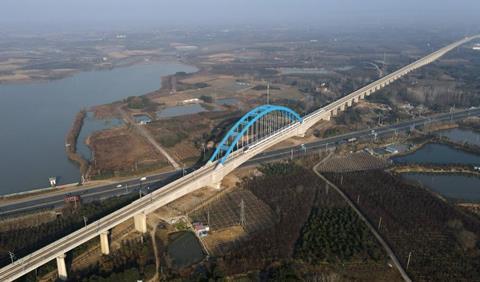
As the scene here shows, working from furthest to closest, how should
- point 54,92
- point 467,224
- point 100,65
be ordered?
point 100,65 < point 54,92 < point 467,224

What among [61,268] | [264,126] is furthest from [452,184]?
[61,268]

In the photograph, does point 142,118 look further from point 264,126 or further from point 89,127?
point 264,126

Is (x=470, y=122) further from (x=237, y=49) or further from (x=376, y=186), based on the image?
(x=237, y=49)

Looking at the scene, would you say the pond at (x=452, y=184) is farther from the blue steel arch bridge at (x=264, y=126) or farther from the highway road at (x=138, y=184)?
the blue steel arch bridge at (x=264, y=126)

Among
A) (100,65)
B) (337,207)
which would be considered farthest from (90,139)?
(100,65)

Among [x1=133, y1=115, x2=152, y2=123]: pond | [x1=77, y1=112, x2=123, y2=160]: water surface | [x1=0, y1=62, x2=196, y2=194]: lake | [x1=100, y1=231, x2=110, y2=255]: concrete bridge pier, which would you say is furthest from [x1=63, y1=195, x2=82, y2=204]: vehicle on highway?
[x1=133, y1=115, x2=152, y2=123]: pond

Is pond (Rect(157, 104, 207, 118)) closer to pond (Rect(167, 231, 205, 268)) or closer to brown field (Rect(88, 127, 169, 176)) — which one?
brown field (Rect(88, 127, 169, 176))
